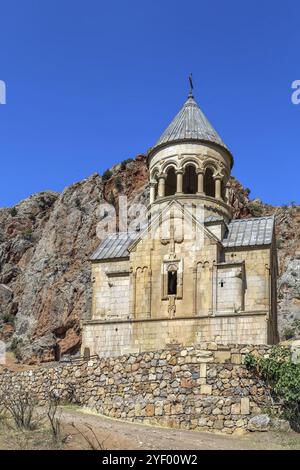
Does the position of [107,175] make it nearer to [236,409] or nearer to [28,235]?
[28,235]

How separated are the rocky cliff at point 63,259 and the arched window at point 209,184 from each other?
23259 millimetres

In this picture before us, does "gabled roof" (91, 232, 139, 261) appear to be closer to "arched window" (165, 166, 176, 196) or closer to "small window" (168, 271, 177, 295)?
"small window" (168, 271, 177, 295)

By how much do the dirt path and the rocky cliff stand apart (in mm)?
32232

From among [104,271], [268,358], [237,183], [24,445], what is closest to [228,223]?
[104,271]

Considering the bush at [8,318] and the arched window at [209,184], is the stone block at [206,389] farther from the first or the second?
the bush at [8,318]

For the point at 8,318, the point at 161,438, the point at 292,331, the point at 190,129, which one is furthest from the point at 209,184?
the point at 8,318

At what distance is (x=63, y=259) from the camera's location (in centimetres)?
5119

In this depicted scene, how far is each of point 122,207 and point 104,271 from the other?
3033cm

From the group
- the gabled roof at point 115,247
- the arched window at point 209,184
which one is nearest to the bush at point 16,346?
the gabled roof at point 115,247

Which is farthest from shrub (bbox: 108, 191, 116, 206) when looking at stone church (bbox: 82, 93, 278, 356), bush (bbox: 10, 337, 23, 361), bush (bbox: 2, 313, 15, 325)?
stone church (bbox: 82, 93, 278, 356)

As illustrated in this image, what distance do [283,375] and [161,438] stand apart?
328 centimetres

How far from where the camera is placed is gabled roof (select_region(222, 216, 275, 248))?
68.2 ft

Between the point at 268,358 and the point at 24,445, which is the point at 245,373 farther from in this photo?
the point at 24,445
